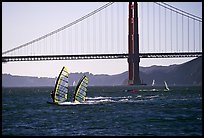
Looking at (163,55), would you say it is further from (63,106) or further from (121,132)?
(121,132)

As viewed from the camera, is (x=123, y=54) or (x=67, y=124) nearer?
(x=67, y=124)

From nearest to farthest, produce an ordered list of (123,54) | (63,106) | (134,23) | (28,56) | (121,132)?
(121,132)
(63,106)
(28,56)
(123,54)
(134,23)

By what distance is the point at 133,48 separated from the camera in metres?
176

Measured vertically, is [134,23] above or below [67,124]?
above

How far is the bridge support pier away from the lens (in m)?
170

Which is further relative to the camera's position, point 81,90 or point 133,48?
point 133,48

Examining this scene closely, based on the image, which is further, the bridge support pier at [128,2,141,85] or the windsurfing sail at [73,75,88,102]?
the bridge support pier at [128,2,141,85]

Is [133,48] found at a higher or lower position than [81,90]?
higher

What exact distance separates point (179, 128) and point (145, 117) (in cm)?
979

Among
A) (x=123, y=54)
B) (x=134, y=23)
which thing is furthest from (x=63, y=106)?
(x=134, y=23)

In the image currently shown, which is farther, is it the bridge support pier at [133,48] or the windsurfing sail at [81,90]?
the bridge support pier at [133,48]

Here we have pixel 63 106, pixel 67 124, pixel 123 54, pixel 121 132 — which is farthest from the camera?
pixel 123 54

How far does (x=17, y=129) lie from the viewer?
3647 centimetres

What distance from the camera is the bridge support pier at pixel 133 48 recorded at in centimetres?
17012
